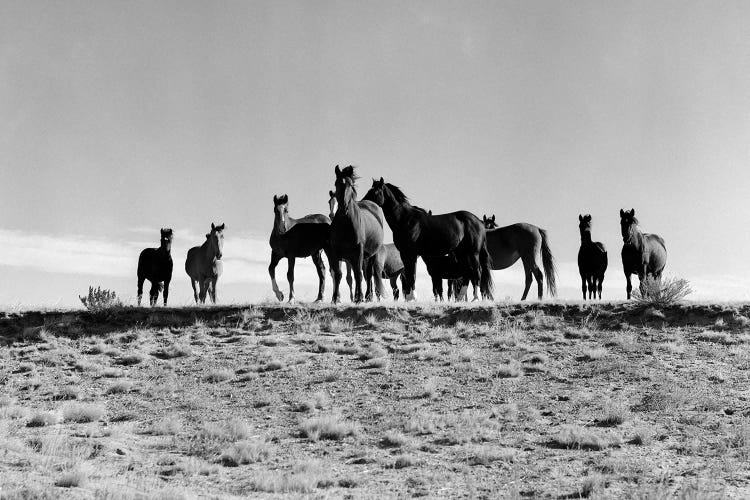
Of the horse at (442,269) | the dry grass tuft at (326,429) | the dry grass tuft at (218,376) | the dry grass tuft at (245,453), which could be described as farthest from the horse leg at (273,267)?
the dry grass tuft at (245,453)

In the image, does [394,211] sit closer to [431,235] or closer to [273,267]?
[431,235]

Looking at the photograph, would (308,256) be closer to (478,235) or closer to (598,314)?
(478,235)

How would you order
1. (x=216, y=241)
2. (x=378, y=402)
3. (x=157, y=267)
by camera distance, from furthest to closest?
(x=216, y=241)
(x=157, y=267)
(x=378, y=402)

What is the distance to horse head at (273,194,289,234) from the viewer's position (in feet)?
72.3

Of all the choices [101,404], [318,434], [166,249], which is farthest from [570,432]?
[166,249]

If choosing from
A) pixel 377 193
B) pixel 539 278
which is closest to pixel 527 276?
pixel 539 278

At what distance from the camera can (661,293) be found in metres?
21.2

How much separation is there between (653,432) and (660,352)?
17.7 ft

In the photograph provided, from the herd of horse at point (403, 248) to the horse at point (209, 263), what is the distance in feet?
0.13

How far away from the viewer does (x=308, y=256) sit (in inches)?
865

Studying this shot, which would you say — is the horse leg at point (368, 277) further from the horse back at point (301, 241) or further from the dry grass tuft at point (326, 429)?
the dry grass tuft at point (326, 429)

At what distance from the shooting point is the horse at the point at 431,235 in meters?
21.5

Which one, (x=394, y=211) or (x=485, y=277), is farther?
(x=485, y=277)

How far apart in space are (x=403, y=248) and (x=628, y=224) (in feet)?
27.9
